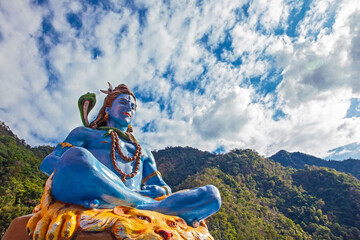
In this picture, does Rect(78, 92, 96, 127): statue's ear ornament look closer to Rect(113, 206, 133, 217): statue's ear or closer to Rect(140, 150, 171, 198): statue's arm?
Rect(140, 150, 171, 198): statue's arm

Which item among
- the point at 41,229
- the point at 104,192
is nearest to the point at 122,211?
the point at 104,192

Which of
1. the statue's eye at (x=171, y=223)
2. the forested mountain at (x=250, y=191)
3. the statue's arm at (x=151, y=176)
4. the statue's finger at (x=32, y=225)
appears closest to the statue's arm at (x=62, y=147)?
the statue's finger at (x=32, y=225)

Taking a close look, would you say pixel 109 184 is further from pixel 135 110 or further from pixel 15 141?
pixel 15 141

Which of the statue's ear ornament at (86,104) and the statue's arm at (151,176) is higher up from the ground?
the statue's ear ornament at (86,104)

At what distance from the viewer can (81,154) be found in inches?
71.3

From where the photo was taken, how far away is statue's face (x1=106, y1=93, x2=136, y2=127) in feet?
11.3

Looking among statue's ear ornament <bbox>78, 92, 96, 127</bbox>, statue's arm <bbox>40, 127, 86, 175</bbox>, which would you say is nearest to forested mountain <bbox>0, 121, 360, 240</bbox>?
statue's ear ornament <bbox>78, 92, 96, 127</bbox>

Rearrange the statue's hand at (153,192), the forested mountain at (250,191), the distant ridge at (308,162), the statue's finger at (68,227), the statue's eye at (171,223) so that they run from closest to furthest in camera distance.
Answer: the statue's finger at (68,227)
the statue's eye at (171,223)
the statue's hand at (153,192)
the forested mountain at (250,191)
the distant ridge at (308,162)

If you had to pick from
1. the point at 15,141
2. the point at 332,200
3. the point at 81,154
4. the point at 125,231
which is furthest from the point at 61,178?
the point at 332,200

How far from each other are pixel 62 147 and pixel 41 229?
1.26 meters

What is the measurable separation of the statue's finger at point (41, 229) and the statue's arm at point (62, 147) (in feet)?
2.95

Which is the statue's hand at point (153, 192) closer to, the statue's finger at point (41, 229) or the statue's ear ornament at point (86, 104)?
the statue's finger at point (41, 229)

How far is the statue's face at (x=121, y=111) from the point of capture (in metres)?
3.45

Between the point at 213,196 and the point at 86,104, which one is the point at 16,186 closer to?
the point at 86,104
